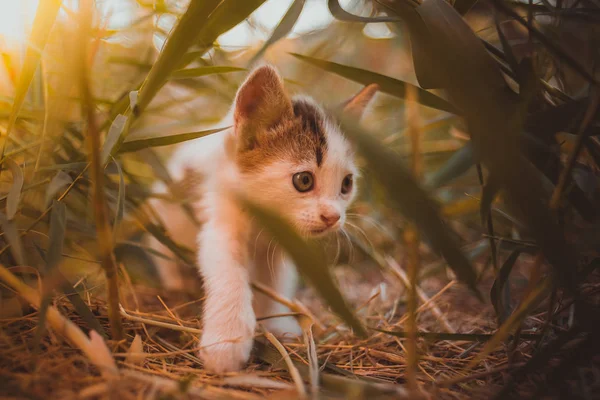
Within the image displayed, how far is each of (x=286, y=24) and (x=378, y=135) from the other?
1.30ft

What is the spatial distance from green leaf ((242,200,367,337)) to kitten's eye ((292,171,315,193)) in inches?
24.7

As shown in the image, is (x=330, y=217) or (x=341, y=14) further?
(x=330, y=217)

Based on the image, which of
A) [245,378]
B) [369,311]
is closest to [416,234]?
[245,378]

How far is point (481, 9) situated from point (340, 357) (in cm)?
134

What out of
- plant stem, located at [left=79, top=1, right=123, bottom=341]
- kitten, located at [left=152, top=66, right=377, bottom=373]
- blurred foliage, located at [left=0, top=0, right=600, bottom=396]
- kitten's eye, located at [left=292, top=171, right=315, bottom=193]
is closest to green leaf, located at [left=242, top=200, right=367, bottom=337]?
blurred foliage, located at [left=0, top=0, right=600, bottom=396]

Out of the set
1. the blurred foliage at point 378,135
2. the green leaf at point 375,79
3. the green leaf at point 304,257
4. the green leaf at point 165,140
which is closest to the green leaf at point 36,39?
the blurred foliage at point 378,135

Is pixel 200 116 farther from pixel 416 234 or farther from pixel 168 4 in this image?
pixel 416 234

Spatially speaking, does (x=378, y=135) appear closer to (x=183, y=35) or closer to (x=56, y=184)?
(x=183, y=35)

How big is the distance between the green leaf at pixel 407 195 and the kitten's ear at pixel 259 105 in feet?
2.14

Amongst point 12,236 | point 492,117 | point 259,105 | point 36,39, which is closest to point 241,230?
point 259,105

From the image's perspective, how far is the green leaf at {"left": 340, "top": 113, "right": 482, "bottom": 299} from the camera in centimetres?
68

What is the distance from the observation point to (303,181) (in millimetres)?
1337

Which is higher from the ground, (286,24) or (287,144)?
(286,24)

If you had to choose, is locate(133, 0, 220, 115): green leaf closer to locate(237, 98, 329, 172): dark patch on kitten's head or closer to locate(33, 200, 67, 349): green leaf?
locate(33, 200, 67, 349): green leaf
